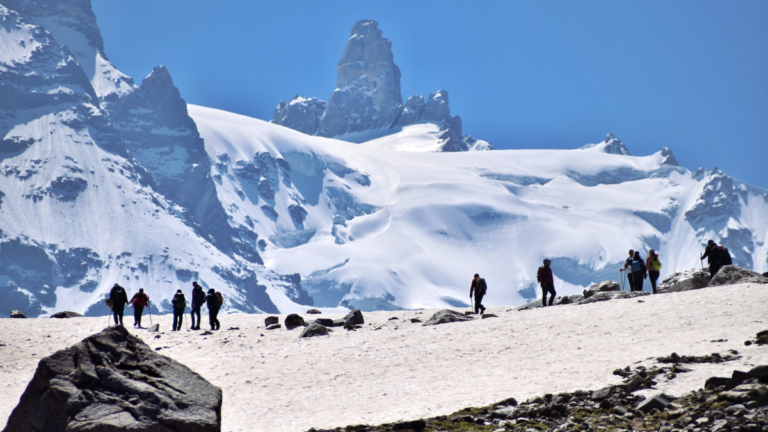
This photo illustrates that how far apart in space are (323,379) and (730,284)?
15.4m

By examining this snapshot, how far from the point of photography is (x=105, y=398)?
38.8 feet

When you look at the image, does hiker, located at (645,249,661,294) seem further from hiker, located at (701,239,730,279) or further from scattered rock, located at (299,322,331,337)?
scattered rock, located at (299,322,331,337)

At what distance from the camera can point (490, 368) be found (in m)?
18.7

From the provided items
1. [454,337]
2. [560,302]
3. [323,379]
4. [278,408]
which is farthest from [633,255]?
[278,408]

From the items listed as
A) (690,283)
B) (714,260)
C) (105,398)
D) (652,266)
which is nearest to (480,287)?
(652,266)

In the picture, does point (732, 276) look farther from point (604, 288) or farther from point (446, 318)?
point (446, 318)

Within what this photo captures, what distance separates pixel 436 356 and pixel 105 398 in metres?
10.7

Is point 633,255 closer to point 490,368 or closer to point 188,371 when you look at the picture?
point 490,368

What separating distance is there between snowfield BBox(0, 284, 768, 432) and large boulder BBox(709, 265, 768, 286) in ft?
7.89

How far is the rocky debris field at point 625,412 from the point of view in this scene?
1110cm

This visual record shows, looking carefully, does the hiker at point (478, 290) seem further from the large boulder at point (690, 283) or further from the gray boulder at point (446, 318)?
the large boulder at point (690, 283)

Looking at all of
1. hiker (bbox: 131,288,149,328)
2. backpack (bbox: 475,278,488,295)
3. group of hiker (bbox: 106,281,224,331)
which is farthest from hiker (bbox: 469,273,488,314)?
hiker (bbox: 131,288,149,328)

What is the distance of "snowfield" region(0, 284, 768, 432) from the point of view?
1568cm

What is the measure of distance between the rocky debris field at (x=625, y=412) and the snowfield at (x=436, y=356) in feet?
3.27
